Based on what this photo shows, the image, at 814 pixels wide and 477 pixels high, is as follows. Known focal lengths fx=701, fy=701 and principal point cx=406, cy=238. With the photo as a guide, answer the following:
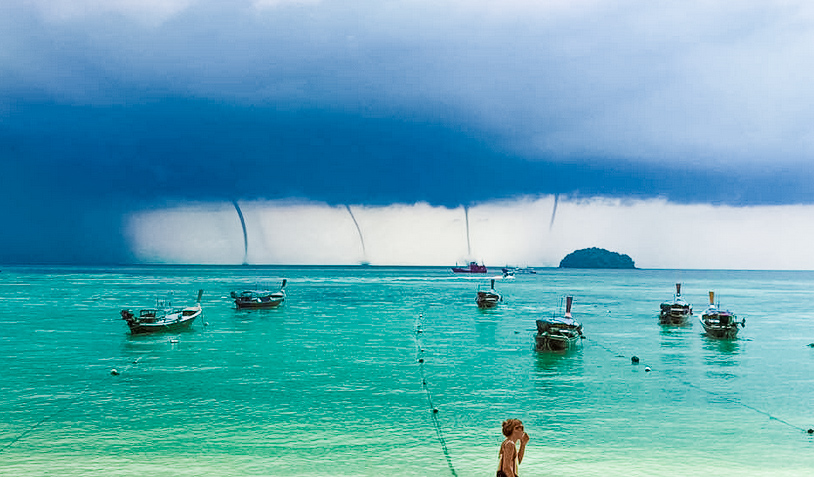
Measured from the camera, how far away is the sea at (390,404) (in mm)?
29484

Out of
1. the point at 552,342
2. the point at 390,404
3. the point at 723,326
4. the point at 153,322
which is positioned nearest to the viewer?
the point at 390,404

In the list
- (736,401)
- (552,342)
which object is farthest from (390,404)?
(552,342)

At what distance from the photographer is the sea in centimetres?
2948

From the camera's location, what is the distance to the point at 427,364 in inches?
2279

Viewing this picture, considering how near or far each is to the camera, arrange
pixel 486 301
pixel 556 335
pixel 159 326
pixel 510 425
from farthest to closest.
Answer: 1. pixel 486 301
2. pixel 159 326
3. pixel 556 335
4. pixel 510 425

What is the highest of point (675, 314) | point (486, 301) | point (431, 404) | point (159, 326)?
point (486, 301)

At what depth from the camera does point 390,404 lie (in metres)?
40.9

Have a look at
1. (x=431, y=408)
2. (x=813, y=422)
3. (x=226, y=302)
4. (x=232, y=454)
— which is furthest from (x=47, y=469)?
(x=226, y=302)

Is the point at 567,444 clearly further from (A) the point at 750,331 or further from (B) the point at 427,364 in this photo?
(A) the point at 750,331

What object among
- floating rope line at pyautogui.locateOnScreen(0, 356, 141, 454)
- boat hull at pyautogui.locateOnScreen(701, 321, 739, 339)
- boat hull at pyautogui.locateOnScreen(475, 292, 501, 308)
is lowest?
floating rope line at pyautogui.locateOnScreen(0, 356, 141, 454)

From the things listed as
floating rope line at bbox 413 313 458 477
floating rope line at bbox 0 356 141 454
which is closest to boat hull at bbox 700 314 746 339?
floating rope line at bbox 413 313 458 477

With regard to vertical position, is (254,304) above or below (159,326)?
above

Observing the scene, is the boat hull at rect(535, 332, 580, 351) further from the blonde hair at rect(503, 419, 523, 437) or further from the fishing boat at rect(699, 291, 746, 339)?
the blonde hair at rect(503, 419, 523, 437)

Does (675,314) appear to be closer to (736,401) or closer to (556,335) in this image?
(556,335)
